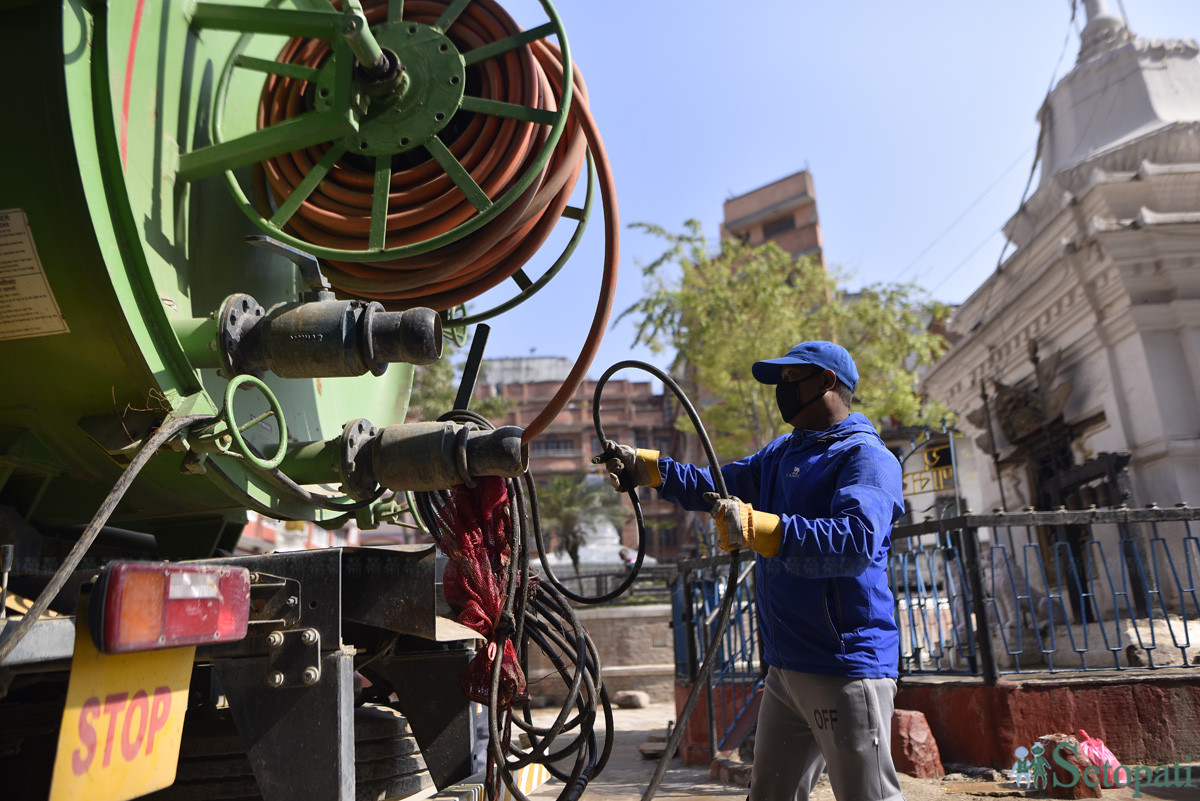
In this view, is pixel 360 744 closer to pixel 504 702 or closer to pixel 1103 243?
pixel 504 702

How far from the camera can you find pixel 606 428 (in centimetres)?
4488

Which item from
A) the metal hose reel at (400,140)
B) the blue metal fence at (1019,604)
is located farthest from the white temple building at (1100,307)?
the metal hose reel at (400,140)

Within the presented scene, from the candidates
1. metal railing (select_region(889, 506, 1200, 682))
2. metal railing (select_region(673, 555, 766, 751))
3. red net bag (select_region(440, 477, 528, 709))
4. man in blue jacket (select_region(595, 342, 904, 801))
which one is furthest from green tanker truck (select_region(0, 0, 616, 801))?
metal railing (select_region(673, 555, 766, 751))

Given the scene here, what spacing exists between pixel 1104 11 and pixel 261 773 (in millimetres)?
12376

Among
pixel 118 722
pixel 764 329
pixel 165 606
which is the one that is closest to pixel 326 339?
pixel 165 606

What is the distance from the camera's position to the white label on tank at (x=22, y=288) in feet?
6.44

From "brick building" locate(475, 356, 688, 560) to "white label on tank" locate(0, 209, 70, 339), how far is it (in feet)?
130

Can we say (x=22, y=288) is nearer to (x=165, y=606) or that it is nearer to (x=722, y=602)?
(x=165, y=606)

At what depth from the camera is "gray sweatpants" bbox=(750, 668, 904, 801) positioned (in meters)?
2.25

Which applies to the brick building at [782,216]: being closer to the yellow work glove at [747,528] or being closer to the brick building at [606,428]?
the brick building at [606,428]

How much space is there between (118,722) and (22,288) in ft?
3.53

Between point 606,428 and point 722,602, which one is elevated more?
point 606,428

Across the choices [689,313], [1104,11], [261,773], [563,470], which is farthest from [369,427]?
[563,470]

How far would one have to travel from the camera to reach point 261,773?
72.1 inches
